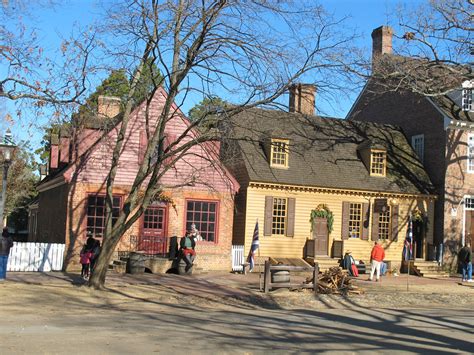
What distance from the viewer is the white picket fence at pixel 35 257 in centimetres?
2148

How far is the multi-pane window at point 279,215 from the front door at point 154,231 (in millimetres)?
5404

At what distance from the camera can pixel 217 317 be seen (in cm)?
1352

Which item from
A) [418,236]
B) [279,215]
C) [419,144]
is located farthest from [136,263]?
[419,144]

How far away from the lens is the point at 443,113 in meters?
29.1

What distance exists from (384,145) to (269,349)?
22.7 m

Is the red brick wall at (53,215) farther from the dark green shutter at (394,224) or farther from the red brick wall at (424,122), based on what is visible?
the dark green shutter at (394,224)

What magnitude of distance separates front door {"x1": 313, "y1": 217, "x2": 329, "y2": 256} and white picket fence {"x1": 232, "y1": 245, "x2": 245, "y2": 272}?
4.03m

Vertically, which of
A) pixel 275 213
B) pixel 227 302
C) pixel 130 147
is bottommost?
pixel 227 302

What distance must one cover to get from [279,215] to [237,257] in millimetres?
3092

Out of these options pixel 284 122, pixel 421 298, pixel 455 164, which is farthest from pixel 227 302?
pixel 455 164

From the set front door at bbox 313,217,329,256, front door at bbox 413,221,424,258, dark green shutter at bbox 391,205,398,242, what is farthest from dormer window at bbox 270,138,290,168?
front door at bbox 413,221,424,258

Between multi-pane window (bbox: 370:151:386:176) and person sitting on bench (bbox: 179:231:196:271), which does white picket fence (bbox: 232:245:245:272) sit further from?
multi-pane window (bbox: 370:151:386:176)

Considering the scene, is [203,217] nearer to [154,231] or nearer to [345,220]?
[154,231]

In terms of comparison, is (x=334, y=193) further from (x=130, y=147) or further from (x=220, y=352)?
(x=220, y=352)
